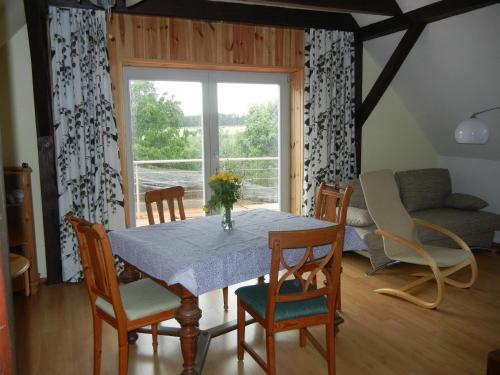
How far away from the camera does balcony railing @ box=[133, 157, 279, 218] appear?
4535 millimetres

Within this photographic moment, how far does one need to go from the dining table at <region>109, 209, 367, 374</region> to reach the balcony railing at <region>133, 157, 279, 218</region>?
164cm

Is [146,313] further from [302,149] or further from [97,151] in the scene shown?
[302,149]

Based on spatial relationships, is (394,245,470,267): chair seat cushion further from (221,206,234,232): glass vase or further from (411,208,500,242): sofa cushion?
(221,206,234,232): glass vase

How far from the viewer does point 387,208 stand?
404cm

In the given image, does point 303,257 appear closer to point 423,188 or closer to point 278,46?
point 278,46

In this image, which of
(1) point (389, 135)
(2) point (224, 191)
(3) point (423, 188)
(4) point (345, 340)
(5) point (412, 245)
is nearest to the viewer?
(2) point (224, 191)

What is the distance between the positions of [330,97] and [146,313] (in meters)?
3.34

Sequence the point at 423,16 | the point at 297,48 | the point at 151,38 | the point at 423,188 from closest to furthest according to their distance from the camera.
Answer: the point at 423,16 < the point at 151,38 < the point at 297,48 < the point at 423,188

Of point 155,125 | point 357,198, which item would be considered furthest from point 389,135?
point 155,125

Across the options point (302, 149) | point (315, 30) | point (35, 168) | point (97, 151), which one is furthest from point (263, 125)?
point (35, 168)

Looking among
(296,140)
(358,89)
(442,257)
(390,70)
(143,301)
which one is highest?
(390,70)

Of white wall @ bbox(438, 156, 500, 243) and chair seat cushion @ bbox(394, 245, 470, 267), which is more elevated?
white wall @ bbox(438, 156, 500, 243)

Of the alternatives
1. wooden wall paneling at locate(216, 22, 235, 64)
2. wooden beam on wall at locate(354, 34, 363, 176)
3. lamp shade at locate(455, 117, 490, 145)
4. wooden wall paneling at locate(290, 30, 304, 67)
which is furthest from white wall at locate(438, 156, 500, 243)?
wooden wall paneling at locate(216, 22, 235, 64)

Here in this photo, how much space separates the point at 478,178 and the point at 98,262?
463 cm
